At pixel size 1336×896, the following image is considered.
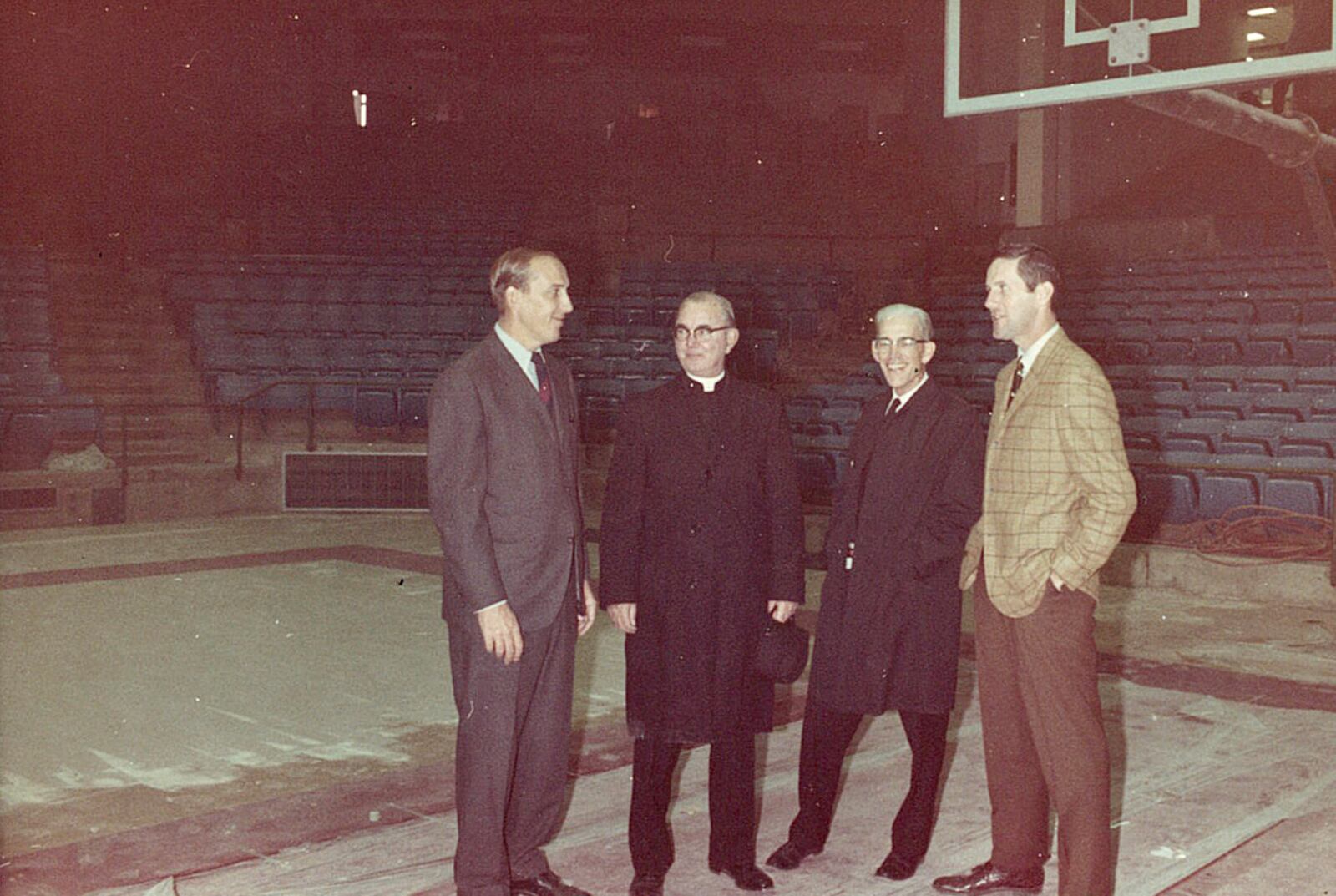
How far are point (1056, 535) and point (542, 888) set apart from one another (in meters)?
1.64

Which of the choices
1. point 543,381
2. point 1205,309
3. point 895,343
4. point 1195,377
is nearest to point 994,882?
point 895,343

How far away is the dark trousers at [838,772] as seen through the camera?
11.7ft

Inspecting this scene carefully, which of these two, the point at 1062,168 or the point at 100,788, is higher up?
the point at 1062,168

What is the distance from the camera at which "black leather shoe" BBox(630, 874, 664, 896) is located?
3.40 meters

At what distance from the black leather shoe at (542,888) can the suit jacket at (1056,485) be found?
4.48 feet

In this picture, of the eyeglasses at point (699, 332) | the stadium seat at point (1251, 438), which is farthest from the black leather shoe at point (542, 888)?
the stadium seat at point (1251, 438)

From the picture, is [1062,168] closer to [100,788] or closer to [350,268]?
[350,268]

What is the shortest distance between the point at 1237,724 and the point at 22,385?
36.3ft

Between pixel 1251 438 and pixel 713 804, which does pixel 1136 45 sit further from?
pixel 1251 438

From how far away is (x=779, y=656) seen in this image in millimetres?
3471

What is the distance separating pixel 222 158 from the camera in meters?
20.4

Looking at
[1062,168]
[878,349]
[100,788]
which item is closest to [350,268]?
[1062,168]

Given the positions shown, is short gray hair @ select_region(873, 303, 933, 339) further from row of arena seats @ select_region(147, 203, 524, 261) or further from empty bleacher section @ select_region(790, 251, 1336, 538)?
row of arena seats @ select_region(147, 203, 524, 261)

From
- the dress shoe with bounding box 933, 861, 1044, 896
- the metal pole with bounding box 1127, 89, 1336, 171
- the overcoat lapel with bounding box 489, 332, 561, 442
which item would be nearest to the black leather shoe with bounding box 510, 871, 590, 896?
the dress shoe with bounding box 933, 861, 1044, 896
